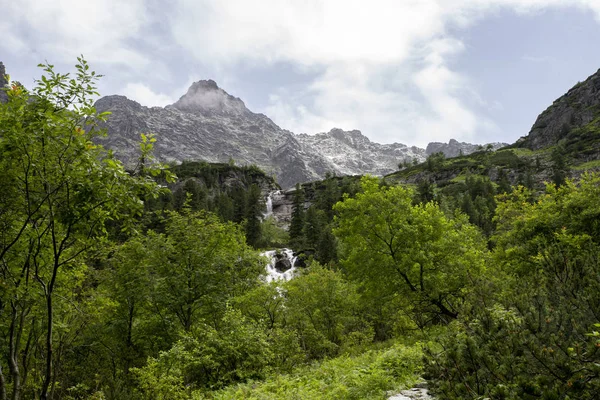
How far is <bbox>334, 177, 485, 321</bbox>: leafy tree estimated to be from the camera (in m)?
15.4

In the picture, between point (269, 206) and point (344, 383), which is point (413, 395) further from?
point (269, 206)

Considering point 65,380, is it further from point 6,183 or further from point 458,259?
→ point 458,259

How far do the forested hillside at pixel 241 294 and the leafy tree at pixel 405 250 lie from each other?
2.9 inches

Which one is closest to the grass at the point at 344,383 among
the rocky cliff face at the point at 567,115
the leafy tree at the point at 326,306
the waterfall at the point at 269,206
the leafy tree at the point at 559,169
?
the leafy tree at the point at 326,306

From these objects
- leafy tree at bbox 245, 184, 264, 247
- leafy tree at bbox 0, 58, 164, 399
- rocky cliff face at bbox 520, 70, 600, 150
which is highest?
rocky cliff face at bbox 520, 70, 600, 150

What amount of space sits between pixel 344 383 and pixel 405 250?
26.3ft

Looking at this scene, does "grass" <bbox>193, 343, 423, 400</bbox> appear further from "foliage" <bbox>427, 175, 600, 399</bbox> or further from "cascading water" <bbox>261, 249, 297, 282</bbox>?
"cascading water" <bbox>261, 249, 297, 282</bbox>

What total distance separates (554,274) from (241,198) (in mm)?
76302

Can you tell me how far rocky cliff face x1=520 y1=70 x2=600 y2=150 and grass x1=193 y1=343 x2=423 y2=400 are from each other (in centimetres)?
16213

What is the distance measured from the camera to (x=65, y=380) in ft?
45.1

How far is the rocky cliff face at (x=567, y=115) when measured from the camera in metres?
137

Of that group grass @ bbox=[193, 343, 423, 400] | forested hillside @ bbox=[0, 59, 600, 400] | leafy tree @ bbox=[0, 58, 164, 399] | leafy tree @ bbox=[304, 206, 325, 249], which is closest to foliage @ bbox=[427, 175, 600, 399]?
forested hillside @ bbox=[0, 59, 600, 400]

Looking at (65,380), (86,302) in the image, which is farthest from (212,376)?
(65,380)

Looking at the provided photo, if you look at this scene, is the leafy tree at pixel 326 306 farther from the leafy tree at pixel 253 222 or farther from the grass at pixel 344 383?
the leafy tree at pixel 253 222
